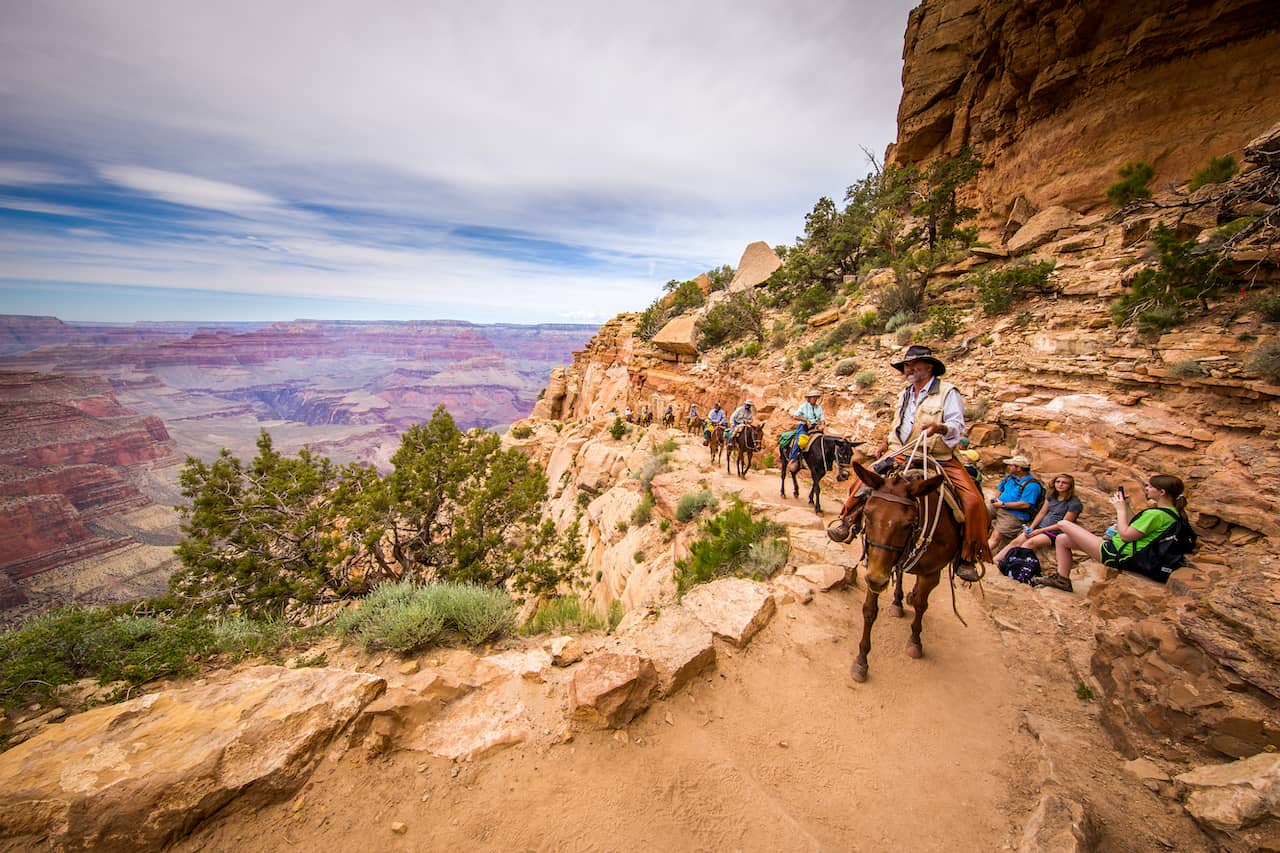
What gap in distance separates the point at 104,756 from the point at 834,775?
461 centimetres

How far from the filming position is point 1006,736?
3.49m

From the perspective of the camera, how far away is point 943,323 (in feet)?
36.5

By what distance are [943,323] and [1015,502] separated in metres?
6.26

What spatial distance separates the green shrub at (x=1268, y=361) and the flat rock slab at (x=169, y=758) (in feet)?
36.0

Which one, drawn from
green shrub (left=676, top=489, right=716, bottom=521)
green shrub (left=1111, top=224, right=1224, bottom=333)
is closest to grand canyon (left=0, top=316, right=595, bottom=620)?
green shrub (left=676, top=489, right=716, bottom=521)

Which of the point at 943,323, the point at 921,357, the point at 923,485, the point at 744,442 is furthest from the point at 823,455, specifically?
→ the point at 943,323

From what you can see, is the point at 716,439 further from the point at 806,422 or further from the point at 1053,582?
the point at 1053,582

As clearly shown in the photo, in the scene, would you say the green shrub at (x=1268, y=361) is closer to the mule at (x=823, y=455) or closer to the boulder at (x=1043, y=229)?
the mule at (x=823, y=455)

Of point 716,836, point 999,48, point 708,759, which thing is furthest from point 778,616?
point 999,48

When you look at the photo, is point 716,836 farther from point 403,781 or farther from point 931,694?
point 931,694

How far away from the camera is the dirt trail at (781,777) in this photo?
2510 mm

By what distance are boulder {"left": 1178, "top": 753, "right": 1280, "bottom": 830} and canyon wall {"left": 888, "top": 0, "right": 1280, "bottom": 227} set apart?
661 inches

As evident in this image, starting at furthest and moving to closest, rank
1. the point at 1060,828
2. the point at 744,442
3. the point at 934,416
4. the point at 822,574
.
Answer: the point at 744,442 < the point at 822,574 < the point at 934,416 < the point at 1060,828

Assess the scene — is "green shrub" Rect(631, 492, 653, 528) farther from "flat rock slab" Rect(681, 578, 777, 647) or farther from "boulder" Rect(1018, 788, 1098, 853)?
"boulder" Rect(1018, 788, 1098, 853)
